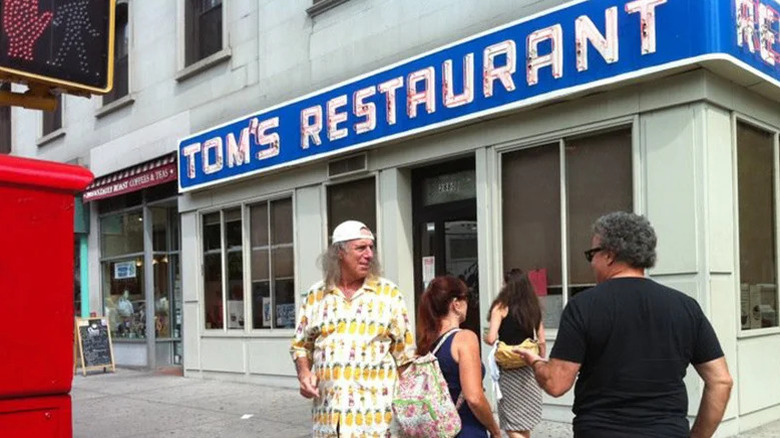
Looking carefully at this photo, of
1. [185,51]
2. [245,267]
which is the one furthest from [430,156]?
[185,51]

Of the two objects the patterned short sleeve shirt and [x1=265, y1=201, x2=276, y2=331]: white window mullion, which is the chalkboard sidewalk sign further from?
the patterned short sleeve shirt

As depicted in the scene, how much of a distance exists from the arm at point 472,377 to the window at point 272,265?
25.0 feet

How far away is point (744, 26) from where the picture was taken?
685 centimetres

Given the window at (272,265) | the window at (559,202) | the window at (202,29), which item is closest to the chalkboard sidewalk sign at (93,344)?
the window at (272,265)

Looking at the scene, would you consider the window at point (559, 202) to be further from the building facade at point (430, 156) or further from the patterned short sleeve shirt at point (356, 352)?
the patterned short sleeve shirt at point (356, 352)

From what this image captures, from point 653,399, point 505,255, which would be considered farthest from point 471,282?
point 653,399

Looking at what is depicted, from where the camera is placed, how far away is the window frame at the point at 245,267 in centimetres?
1113

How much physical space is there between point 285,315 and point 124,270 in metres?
5.58

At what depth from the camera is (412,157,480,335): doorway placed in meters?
9.10

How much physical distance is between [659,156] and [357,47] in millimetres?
4528

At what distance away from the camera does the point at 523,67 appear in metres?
7.78

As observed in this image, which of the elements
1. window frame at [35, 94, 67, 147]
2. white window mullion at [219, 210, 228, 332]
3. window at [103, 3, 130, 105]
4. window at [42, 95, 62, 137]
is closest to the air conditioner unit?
white window mullion at [219, 210, 228, 332]

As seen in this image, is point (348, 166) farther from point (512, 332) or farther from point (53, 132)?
point (53, 132)

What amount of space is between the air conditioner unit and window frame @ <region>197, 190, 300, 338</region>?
1.00 meters
